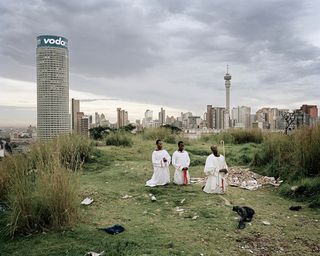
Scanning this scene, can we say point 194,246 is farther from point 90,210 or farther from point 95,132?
point 95,132

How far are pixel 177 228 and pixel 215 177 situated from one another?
8.48 ft

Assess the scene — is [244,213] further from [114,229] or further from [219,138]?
[219,138]

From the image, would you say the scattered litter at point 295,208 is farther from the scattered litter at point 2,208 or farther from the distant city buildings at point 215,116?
the distant city buildings at point 215,116

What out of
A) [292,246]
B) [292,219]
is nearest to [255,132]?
[292,219]

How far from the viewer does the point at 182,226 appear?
538 cm

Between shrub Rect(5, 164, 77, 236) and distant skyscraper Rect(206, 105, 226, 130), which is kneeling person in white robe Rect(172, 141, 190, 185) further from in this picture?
distant skyscraper Rect(206, 105, 226, 130)

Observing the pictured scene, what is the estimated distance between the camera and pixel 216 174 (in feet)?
25.1

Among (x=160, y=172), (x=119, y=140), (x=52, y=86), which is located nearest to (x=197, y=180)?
(x=160, y=172)

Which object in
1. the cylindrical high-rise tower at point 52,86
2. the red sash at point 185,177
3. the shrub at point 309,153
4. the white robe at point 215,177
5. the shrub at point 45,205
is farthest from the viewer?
the cylindrical high-rise tower at point 52,86

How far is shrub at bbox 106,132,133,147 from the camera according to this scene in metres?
16.6

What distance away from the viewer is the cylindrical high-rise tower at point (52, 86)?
1417 cm

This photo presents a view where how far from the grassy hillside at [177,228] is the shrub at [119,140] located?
798cm

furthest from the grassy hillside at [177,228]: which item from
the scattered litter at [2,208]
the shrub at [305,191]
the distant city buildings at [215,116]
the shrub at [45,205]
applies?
the distant city buildings at [215,116]

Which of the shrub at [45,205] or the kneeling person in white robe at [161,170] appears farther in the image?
the kneeling person in white robe at [161,170]
